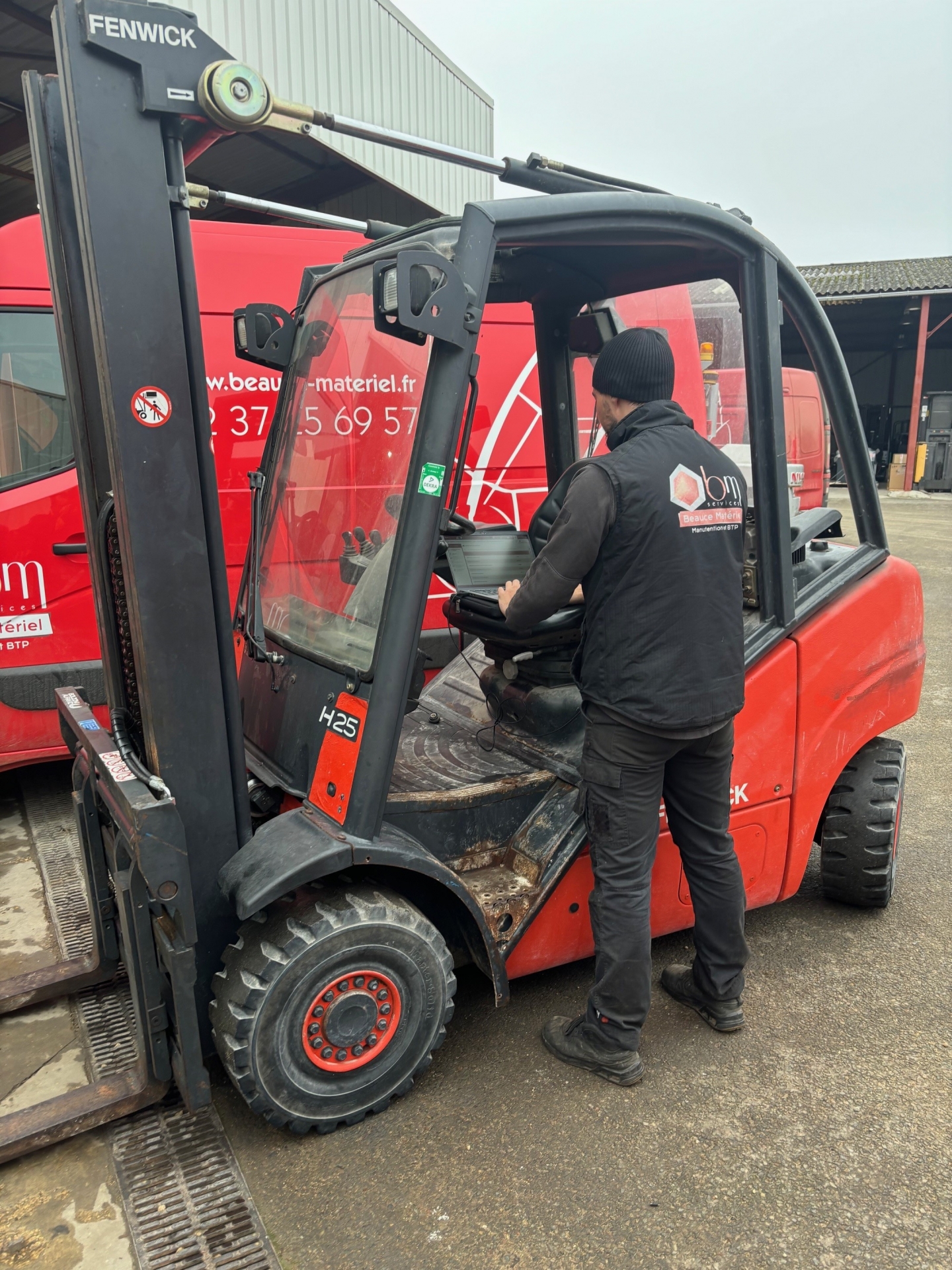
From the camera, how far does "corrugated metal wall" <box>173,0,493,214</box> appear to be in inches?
354

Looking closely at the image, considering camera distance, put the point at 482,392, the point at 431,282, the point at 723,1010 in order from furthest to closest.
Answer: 1. the point at 482,392
2. the point at 723,1010
3. the point at 431,282

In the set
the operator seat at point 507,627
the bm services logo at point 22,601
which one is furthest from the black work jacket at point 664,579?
the bm services logo at point 22,601

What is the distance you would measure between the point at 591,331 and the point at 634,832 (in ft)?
6.70

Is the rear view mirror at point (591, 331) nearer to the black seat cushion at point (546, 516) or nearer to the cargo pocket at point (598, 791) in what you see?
the black seat cushion at point (546, 516)

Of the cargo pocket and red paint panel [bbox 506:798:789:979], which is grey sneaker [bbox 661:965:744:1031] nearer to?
red paint panel [bbox 506:798:789:979]

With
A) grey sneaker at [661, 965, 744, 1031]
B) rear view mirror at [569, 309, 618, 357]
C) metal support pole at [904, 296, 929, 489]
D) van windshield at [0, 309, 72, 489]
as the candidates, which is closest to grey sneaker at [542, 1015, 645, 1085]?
grey sneaker at [661, 965, 744, 1031]

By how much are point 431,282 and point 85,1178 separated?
2350 millimetres

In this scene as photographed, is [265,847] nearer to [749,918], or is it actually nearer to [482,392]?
[749,918]

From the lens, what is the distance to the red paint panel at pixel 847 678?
3.11m

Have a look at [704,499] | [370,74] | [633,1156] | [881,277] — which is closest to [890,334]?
[881,277]

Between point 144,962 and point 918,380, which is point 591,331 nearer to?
point 144,962

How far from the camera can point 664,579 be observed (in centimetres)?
241

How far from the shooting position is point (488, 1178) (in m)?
2.28

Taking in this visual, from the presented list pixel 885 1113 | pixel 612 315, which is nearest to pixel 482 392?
pixel 612 315
